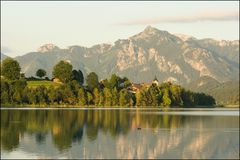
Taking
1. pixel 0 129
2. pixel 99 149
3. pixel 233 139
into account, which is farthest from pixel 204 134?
pixel 0 129

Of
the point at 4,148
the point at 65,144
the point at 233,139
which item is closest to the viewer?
the point at 4,148

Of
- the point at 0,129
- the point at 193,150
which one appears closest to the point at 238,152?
the point at 193,150

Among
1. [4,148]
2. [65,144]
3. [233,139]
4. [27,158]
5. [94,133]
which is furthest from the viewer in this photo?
[94,133]

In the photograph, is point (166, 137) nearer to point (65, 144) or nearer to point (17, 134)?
point (65, 144)

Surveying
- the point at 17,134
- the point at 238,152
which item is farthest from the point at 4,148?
the point at 238,152

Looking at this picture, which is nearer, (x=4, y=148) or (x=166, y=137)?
(x=4, y=148)

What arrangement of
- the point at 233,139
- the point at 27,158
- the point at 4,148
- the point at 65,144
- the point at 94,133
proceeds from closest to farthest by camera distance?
1. the point at 27,158
2. the point at 4,148
3. the point at 65,144
4. the point at 233,139
5. the point at 94,133

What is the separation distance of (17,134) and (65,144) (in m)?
16.8

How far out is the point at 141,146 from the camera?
68.9 m

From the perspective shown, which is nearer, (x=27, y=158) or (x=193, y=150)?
→ (x=27, y=158)

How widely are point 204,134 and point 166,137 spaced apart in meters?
10.3

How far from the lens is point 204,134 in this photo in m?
88.3

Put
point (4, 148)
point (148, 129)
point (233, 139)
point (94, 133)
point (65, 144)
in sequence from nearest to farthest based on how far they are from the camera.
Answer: point (4, 148)
point (65, 144)
point (233, 139)
point (94, 133)
point (148, 129)

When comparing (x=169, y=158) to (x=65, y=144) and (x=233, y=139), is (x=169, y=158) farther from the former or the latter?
(x=233, y=139)
